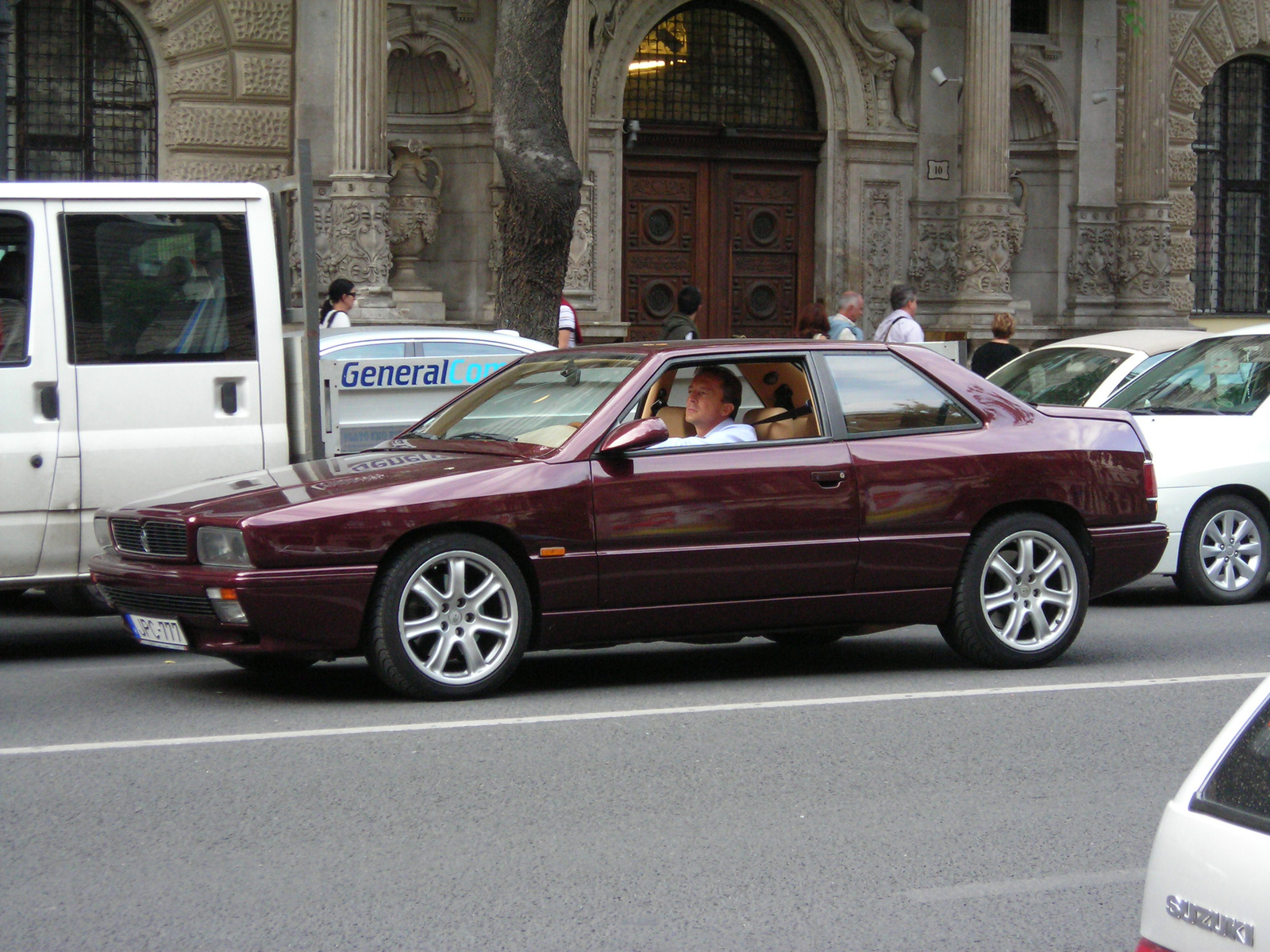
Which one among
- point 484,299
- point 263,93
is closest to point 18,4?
point 263,93

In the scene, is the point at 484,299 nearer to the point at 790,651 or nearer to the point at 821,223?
the point at 821,223

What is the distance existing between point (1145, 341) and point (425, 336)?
5726 mm

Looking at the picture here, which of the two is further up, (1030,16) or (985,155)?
(1030,16)

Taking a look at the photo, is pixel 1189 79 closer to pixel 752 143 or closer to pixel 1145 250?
pixel 1145 250

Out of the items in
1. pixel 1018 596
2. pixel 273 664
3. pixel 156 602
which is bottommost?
pixel 273 664

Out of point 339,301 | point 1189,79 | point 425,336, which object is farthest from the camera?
point 1189,79

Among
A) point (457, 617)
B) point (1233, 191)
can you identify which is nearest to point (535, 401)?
point (457, 617)

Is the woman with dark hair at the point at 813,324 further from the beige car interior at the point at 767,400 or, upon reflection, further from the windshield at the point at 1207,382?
the beige car interior at the point at 767,400

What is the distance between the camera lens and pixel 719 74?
72.7 ft

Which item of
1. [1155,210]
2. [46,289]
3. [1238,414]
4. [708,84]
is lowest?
[1238,414]

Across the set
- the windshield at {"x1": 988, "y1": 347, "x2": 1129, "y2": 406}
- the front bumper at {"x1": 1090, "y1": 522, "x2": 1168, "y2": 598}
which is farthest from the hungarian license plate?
the windshield at {"x1": 988, "y1": 347, "x2": 1129, "y2": 406}

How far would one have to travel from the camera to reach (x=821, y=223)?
74.8 feet

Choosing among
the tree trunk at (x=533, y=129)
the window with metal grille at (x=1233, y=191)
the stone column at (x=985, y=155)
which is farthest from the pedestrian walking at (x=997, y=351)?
the window with metal grille at (x=1233, y=191)

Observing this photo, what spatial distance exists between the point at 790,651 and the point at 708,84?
1435 centimetres
